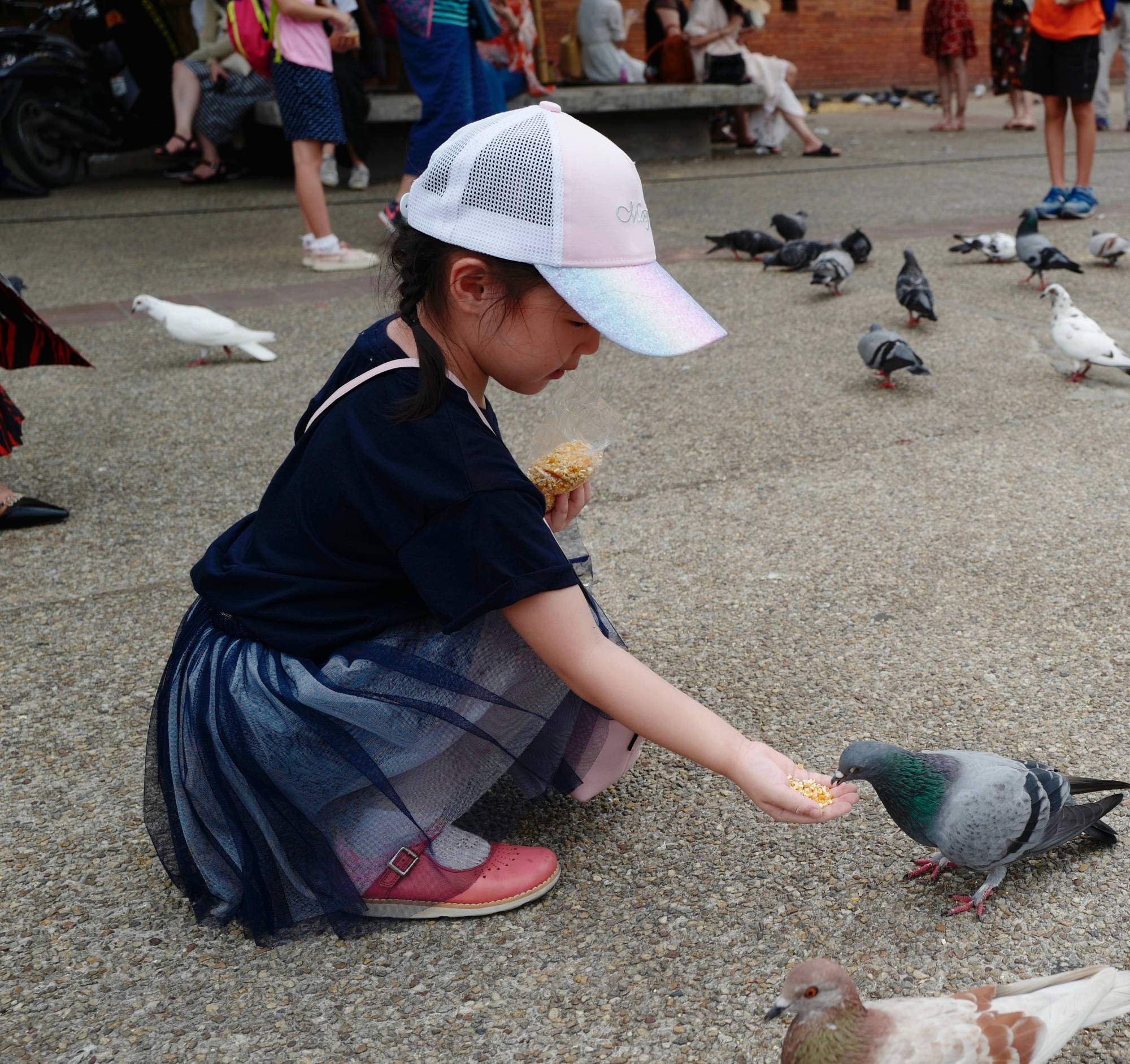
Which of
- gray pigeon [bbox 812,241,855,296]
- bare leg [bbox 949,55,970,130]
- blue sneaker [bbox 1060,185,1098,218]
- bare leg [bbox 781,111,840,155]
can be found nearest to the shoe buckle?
gray pigeon [bbox 812,241,855,296]

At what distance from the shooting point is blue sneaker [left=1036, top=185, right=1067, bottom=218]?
7.93m

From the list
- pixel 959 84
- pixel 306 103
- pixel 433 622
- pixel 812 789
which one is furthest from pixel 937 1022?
pixel 959 84

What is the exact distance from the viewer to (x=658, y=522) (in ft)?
12.2

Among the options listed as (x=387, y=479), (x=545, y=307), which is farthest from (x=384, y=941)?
(x=545, y=307)

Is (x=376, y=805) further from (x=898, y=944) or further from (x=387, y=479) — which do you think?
(x=898, y=944)

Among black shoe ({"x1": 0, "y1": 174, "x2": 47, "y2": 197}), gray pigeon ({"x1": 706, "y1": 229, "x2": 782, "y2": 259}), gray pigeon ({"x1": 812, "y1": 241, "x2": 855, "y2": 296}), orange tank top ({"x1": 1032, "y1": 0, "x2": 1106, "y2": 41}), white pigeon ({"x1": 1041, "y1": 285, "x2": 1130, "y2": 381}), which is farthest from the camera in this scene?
black shoe ({"x1": 0, "y1": 174, "x2": 47, "y2": 197})

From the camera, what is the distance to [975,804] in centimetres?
192

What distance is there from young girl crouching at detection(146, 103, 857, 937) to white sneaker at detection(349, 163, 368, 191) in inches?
350

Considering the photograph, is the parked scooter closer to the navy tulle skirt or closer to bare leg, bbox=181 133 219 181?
bare leg, bbox=181 133 219 181

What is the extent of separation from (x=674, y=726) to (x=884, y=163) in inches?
423

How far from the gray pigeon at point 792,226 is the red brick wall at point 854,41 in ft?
42.9

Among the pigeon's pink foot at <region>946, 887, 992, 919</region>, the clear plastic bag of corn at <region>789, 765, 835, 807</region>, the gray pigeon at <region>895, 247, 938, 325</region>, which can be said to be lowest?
the pigeon's pink foot at <region>946, 887, 992, 919</region>

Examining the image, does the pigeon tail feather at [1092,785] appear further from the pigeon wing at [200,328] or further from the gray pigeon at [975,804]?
the pigeon wing at [200,328]

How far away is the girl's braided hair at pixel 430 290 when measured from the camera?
1814mm
